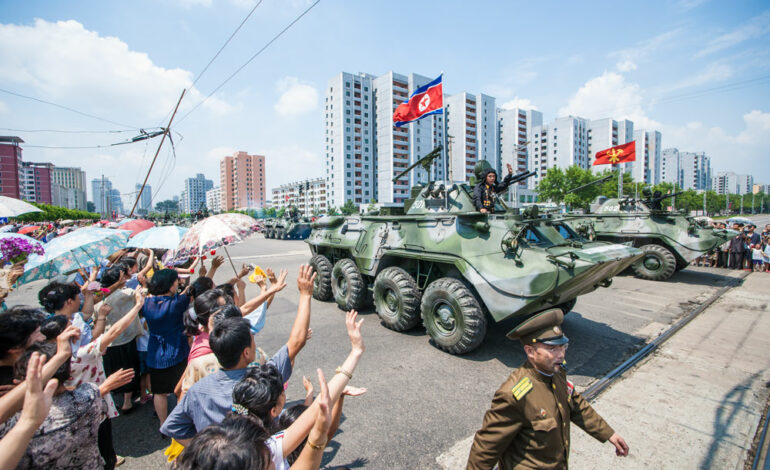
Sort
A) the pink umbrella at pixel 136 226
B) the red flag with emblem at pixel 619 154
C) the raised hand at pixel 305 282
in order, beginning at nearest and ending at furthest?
the raised hand at pixel 305 282, the pink umbrella at pixel 136 226, the red flag with emblem at pixel 619 154

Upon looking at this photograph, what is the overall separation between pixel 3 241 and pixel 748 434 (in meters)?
7.88

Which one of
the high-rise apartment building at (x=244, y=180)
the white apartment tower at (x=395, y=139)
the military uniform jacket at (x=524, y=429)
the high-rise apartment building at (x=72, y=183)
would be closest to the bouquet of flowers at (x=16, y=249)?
the military uniform jacket at (x=524, y=429)

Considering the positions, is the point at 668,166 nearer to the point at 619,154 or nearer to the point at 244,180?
the point at 619,154

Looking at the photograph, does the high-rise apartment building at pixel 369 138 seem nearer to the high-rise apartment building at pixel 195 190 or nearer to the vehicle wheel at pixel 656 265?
the vehicle wheel at pixel 656 265

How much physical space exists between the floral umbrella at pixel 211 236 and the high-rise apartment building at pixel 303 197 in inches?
2589

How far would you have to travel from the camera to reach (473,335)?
16.4 ft

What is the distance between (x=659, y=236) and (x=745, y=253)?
4698 millimetres

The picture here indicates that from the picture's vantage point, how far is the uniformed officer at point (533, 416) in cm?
196

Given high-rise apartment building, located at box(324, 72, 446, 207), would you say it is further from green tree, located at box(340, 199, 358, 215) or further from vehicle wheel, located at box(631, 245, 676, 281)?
vehicle wheel, located at box(631, 245, 676, 281)

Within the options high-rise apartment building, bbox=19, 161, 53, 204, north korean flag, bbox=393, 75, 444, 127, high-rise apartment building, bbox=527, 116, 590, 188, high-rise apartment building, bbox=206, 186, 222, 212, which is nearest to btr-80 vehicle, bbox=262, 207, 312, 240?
north korean flag, bbox=393, 75, 444, 127

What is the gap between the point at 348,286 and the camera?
734 cm

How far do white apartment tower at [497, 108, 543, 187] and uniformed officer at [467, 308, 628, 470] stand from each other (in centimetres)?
8812

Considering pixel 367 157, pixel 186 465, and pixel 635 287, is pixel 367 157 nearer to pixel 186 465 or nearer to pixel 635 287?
pixel 635 287

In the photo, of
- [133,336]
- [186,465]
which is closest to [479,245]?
[133,336]
